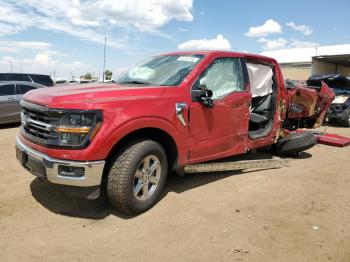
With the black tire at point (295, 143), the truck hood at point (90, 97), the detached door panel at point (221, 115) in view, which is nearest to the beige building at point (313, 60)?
the black tire at point (295, 143)

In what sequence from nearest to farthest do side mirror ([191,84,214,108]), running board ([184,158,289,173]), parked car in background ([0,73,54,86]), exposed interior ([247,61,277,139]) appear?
side mirror ([191,84,214,108]), running board ([184,158,289,173]), exposed interior ([247,61,277,139]), parked car in background ([0,73,54,86])

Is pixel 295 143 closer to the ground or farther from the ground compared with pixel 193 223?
farther from the ground

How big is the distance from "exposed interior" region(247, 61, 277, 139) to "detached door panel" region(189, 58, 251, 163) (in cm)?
81

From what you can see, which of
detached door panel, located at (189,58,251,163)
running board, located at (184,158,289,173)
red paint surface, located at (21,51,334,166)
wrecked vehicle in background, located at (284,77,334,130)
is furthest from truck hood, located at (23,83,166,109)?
wrecked vehicle in background, located at (284,77,334,130)

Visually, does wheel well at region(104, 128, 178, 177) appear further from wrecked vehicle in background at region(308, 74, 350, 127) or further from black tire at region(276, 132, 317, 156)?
wrecked vehicle in background at region(308, 74, 350, 127)

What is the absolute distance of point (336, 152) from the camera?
7500 millimetres

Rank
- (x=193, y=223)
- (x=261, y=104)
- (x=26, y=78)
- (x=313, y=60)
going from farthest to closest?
(x=313, y=60), (x=26, y=78), (x=261, y=104), (x=193, y=223)

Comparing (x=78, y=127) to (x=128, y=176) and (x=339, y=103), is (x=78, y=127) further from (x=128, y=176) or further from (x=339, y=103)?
(x=339, y=103)

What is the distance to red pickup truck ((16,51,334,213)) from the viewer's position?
3.48m

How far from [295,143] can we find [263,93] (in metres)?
1.14

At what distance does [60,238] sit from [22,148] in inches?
46.2

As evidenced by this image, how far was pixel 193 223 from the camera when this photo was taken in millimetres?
3816

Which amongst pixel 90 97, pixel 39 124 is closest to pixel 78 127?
pixel 90 97

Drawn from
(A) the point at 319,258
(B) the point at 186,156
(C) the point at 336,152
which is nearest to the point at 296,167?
(C) the point at 336,152
